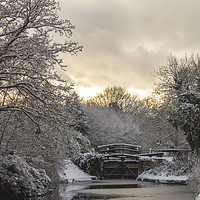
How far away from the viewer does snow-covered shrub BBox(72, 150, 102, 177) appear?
32969 mm

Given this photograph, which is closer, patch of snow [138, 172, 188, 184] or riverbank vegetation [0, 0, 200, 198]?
riverbank vegetation [0, 0, 200, 198]

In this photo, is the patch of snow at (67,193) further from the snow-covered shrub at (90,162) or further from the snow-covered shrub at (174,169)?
the snow-covered shrub at (90,162)

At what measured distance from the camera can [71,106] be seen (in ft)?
36.0

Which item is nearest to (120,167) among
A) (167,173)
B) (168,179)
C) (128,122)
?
(167,173)

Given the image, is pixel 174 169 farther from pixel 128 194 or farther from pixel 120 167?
pixel 128 194

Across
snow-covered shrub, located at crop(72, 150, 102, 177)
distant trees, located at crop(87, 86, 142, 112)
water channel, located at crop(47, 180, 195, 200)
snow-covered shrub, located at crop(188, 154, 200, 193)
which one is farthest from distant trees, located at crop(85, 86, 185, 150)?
water channel, located at crop(47, 180, 195, 200)

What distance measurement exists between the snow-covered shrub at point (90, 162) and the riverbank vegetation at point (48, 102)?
0.56 feet

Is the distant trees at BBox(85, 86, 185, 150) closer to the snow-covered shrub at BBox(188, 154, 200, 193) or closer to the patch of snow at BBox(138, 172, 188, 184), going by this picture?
the patch of snow at BBox(138, 172, 188, 184)

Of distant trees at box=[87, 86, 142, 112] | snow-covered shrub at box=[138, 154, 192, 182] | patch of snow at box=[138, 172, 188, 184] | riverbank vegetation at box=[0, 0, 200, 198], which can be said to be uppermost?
distant trees at box=[87, 86, 142, 112]

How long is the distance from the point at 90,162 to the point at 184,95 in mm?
12808

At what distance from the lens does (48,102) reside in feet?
34.6

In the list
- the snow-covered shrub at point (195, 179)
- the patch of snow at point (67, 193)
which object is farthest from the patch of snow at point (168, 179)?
the patch of snow at point (67, 193)

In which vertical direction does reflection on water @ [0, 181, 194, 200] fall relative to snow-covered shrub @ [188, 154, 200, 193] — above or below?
below

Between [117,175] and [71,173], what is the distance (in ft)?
16.9
